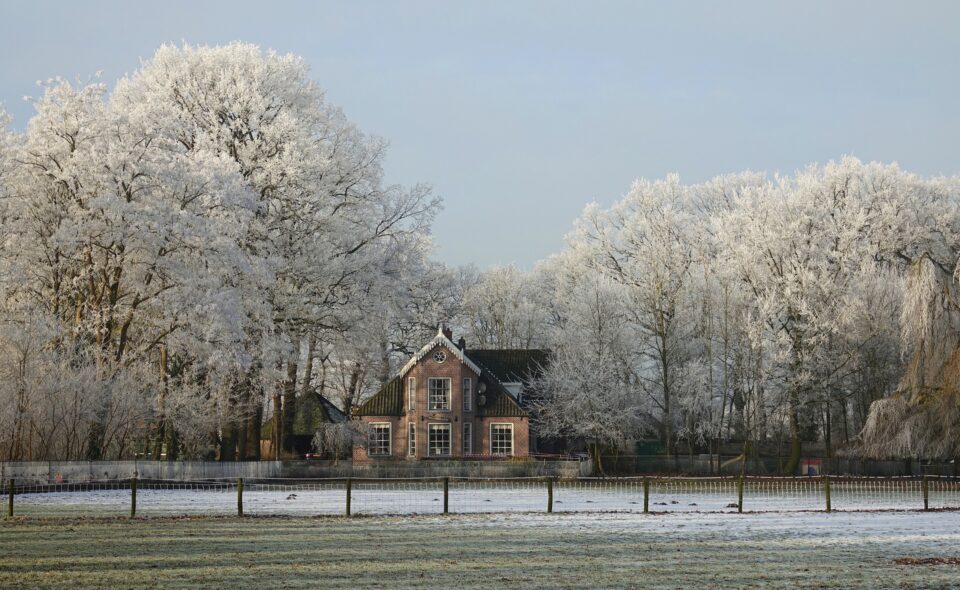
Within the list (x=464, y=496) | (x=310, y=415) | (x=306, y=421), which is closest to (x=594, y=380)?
(x=310, y=415)

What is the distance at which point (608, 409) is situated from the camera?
194ft

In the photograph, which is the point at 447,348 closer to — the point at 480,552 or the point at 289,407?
the point at 289,407

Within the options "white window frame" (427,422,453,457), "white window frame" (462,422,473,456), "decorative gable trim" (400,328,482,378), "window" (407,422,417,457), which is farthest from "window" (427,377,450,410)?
"window" (407,422,417,457)

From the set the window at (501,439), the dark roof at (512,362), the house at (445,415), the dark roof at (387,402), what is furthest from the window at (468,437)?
the dark roof at (512,362)

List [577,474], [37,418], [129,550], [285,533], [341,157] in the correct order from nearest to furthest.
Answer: [129,550] < [285,533] < [37,418] < [577,474] < [341,157]

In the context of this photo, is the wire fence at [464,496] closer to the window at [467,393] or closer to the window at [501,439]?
the window at [501,439]

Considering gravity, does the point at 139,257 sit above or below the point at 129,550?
above

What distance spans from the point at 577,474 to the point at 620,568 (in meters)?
32.3

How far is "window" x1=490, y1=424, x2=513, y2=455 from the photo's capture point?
60500mm

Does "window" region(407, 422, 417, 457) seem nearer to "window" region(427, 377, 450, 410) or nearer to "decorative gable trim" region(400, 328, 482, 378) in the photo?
Result: "window" region(427, 377, 450, 410)

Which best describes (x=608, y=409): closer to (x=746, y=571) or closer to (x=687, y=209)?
(x=687, y=209)

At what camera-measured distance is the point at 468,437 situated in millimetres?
60500

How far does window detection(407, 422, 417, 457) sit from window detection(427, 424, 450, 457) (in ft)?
2.88

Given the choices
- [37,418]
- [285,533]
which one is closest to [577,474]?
[37,418]
